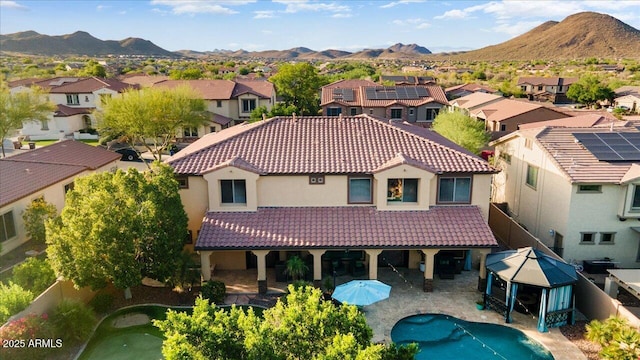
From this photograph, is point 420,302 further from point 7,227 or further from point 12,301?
point 7,227

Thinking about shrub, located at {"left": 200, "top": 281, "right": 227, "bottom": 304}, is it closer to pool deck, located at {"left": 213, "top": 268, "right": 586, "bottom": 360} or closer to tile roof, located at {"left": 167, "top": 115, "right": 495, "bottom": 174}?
pool deck, located at {"left": 213, "top": 268, "right": 586, "bottom": 360}

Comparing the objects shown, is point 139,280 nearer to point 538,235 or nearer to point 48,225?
point 48,225

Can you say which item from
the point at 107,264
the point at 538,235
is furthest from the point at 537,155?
the point at 107,264

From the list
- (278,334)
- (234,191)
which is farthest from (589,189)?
(278,334)

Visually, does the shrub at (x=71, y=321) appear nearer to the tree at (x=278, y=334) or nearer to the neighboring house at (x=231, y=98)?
the tree at (x=278, y=334)

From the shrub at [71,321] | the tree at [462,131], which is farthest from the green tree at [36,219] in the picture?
the tree at [462,131]

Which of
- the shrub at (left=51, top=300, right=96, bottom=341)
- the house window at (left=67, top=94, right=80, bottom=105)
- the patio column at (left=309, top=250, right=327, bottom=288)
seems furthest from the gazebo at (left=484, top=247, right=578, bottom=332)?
the house window at (left=67, top=94, right=80, bottom=105)

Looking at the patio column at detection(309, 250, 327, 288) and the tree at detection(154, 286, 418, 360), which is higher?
the tree at detection(154, 286, 418, 360)
